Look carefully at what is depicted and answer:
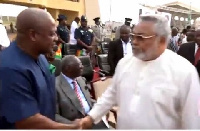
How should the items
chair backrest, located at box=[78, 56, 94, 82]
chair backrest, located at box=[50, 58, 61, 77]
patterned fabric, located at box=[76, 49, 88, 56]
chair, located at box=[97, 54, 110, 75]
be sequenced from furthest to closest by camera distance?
1. patterned fabric, located at box=[76, 49, 88, 56]
2. chair, located at box=[97, 54, 110, 75]
3. chair backrest, located at box=[78, 56, 94, 82]
4. chair backrest, located at box=[50, 58, 61, 77]

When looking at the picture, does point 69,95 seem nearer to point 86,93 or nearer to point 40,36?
point 86,93

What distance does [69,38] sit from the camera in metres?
10.5

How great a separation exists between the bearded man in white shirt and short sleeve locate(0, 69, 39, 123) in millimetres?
789

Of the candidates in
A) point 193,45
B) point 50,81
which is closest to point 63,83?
point 50,81

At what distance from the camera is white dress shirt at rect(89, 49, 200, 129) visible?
2.36 m

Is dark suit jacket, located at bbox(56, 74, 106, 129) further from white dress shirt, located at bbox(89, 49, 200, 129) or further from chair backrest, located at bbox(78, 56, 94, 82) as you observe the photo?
chair backrest, located at bbox(78, 56, 94, 82)

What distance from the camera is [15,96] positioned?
200 cm

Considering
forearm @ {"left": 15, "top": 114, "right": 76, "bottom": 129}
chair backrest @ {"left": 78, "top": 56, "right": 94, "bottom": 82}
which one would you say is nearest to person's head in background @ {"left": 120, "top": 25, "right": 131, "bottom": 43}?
chair backrest @ {"left": 78, "top": 56, "right": 94, "bottom": 82}

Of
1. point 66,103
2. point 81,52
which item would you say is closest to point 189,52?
point 66,103

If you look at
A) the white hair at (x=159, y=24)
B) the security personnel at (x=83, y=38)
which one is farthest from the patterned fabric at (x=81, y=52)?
the white hair at (x=159, y=24)

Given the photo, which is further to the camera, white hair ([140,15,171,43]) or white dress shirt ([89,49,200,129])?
white hair ([140,15,171,43])

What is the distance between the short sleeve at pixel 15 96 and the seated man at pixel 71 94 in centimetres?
147

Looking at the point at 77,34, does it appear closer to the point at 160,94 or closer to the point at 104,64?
the point at 104,64

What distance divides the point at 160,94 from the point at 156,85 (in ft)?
0.24
